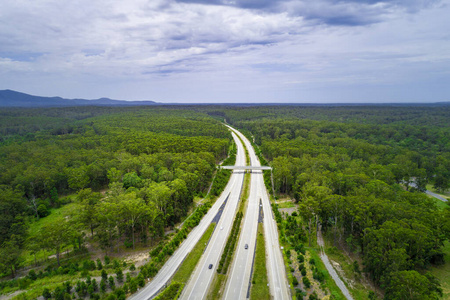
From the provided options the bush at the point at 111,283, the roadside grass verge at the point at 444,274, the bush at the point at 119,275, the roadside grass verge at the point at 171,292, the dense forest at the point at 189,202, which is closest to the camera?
the roadside grass verge at the point at 171,292

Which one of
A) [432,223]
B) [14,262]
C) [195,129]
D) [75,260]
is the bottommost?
[75,260]

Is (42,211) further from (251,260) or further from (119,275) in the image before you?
(251,260)

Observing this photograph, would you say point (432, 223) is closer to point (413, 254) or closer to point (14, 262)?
point (413, 254)

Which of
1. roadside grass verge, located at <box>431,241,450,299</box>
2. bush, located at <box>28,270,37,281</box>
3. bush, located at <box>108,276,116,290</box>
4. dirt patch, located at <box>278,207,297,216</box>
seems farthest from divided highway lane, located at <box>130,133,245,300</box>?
roadside grass verge, located at <box>431,241,450,299</box>

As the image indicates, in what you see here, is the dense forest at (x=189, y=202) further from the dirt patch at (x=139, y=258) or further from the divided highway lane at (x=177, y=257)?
the dirt patch at (x=139, y=258)

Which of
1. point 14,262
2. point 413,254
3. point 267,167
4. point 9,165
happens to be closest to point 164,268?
point 14,262

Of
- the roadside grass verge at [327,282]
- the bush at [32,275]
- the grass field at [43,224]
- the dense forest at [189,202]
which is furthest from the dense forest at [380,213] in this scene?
the grass field at [43,224]
